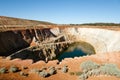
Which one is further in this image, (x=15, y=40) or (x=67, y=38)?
(x=67, y=38)

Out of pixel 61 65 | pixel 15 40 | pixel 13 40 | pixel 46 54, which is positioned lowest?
pixel 46 54

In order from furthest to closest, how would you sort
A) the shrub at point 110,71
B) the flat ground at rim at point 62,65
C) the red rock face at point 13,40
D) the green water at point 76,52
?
the green water at point 76,52, the red rock face at point 13,40, the flat ground at rim at point 62,65, the shrub at point 110,71

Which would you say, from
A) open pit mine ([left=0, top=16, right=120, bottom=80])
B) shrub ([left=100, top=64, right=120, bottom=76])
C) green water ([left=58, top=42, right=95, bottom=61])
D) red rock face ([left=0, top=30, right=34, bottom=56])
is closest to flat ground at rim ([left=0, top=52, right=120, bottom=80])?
open pit mine ([left=0, top=16, right=120, bottom=80])

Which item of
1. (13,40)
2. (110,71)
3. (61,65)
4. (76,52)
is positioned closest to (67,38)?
(76,52)

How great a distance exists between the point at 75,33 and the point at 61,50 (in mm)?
26671

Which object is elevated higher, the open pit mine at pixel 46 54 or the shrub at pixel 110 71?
the shrub at pixel 110 71

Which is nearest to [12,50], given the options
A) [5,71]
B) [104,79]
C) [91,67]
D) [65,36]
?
[5,71]

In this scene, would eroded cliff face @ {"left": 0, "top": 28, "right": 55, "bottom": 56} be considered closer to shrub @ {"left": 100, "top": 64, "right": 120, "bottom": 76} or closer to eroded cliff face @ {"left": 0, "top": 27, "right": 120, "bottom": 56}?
eroded cliff face @ {"left": 0, "top": 27, "right": 120, "bottom": 56}

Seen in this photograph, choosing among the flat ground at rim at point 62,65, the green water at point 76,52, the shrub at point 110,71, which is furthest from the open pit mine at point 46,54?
the green water at point 76,52

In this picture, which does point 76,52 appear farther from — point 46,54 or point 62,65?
point 62,65

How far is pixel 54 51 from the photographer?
46031 mm

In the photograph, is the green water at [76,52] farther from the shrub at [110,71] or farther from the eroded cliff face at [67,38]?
the shrub at [110,71]

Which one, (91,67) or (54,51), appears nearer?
(91,67)

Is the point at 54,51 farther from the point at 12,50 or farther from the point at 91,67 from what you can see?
the point at 91,67
